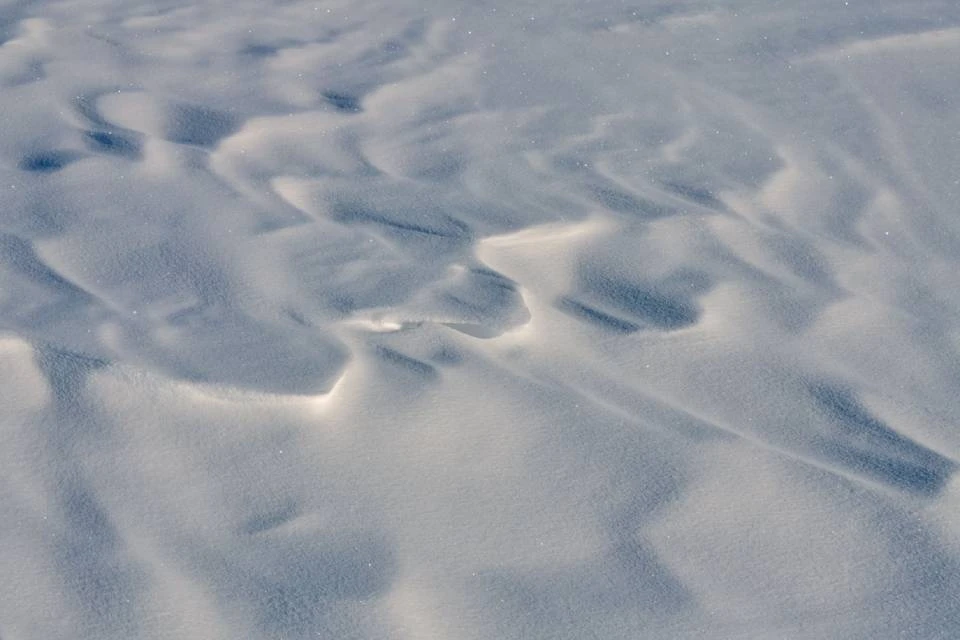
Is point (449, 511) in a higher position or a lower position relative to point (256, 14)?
lower

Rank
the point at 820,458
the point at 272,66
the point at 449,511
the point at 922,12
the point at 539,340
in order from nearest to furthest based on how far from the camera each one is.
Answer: the point at 449,511 → the point at 820,458 → the point at 539,340 → the point at 272,66 → the point at 922,12

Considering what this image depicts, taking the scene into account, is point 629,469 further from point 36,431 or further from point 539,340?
point 36,431

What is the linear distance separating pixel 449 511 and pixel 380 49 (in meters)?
2.05

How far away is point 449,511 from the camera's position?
1.58 metres

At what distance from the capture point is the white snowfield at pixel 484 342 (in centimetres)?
148

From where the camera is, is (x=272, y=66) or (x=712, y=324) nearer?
(x=712, y=324)

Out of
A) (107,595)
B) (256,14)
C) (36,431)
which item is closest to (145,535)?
(107,595)

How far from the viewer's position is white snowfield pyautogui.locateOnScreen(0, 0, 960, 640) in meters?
1.48

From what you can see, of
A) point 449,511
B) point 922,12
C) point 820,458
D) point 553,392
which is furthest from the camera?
point 922,12

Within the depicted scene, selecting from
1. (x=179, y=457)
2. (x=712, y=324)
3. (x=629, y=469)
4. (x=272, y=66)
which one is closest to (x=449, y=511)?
(x=629, y=469)

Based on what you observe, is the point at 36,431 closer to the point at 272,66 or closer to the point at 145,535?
the point at 145,535

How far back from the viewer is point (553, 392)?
182 cm

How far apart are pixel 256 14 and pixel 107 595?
253cm

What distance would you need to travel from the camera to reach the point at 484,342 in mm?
1935
